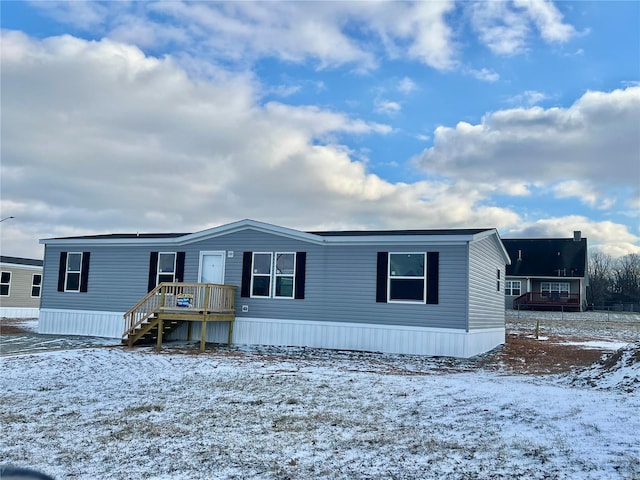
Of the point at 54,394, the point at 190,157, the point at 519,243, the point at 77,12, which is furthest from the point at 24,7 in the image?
the point at 519,243

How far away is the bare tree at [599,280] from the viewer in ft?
177

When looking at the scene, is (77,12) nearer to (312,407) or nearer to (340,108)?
(340,108)

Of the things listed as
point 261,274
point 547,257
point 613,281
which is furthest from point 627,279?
point 261,274

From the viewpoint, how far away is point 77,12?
12.5m

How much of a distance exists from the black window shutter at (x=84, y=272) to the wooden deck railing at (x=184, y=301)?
3.72 m

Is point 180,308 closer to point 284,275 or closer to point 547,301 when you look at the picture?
point 284,275

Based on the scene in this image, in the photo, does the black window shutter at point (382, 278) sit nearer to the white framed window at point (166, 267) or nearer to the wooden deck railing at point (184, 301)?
the wooden deck railing at point (184, 301)

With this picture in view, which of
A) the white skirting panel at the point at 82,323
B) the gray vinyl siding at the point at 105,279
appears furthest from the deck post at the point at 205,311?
the white skirting panel at the point at 82,323

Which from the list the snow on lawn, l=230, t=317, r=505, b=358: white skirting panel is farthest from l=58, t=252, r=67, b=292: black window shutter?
the snow on lawn

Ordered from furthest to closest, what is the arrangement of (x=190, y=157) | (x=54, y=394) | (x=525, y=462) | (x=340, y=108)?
(x=190, y=157) < (x=340, y=108) < (x=54, y=394) < (x=525, y=462)

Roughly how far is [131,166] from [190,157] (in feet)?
8.80

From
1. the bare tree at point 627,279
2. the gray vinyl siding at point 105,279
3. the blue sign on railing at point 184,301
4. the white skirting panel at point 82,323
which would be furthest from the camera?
the bare tree at point 627,279

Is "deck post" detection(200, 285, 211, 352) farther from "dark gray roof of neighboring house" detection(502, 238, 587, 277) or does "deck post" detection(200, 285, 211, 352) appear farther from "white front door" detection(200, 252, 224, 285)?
"dark gray roof of neighboring house" detection(502, 238, 587, 277)

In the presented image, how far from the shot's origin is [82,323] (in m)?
19.4
